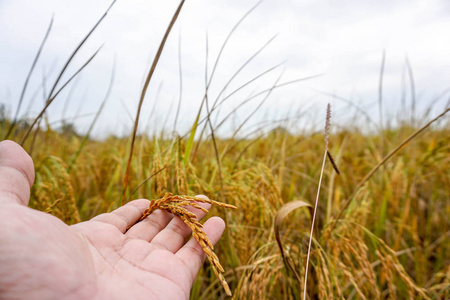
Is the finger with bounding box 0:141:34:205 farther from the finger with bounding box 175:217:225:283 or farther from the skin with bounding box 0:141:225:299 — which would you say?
the finger with bounding box 175:217:225:283

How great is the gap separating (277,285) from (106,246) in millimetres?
1061

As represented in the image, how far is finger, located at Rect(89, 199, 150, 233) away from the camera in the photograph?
3.94ft

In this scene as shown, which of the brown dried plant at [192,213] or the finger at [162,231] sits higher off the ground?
the brown dried plant at [192,213]

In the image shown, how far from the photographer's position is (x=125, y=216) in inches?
49.5

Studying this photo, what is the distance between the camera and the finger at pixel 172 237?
1.17 meters

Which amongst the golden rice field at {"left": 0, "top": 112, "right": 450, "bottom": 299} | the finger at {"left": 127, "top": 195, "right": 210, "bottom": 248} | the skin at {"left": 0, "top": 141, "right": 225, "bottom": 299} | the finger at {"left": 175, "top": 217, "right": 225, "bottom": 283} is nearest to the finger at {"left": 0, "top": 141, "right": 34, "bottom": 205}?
the skin at {"left": 0, "top": 141, "right": 225, "bottom": 299}

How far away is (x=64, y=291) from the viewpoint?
0.84 meters

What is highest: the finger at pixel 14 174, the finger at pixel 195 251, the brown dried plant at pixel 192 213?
the finger at pixel 14 174

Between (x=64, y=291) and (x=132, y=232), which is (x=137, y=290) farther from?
(x=132, y=232)

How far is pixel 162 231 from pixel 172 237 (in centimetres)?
5

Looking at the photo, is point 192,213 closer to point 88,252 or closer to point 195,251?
point 195,251

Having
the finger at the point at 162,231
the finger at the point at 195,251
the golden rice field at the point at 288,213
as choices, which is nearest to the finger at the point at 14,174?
the golden rice field at the point at 288,213

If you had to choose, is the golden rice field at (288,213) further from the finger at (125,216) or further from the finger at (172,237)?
the finger at (172,237)

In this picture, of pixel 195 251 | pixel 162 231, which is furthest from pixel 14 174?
pixel 195 251
